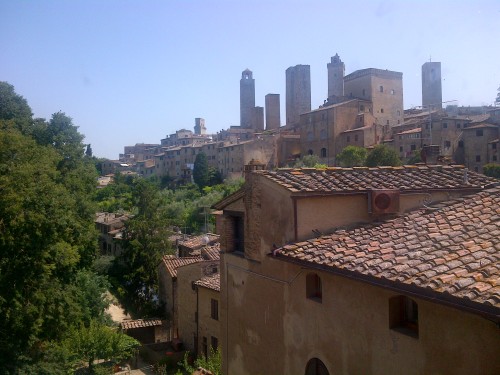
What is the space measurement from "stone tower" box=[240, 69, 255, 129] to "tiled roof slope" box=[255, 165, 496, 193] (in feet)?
330

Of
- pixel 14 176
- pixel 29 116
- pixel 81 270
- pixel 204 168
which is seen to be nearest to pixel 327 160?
pixel 204 168

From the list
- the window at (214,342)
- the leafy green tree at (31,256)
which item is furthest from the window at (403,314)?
the window at (214,342)

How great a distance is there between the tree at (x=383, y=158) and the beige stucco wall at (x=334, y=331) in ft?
129

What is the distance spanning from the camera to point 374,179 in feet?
32.7

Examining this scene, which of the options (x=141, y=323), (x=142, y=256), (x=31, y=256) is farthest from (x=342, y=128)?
(x=31, y=256)

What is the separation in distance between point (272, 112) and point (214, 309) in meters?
80.0

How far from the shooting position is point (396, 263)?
6688mm

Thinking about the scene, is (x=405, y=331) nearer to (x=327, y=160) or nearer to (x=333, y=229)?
(x=333, y=229)

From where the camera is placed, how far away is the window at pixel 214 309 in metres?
22.2

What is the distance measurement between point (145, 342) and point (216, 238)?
907 cm

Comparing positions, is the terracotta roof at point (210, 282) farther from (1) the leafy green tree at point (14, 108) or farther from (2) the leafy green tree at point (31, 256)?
(1) the leafy green tree at point (14, 108)

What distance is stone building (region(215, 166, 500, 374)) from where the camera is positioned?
19.1 ft

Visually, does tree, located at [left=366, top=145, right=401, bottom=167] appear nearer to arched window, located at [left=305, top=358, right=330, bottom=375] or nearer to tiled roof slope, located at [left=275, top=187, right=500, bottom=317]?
tiled roof slope, located at [left=275, top=187, right=500, bottom=317]

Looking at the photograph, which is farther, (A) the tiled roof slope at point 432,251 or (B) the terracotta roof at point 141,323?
(B) the terracotta roof at point 141,323
